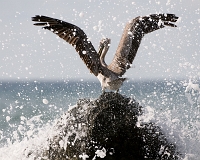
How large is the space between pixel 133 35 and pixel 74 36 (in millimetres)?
1115

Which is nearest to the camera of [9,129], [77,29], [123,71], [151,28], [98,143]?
[98,143]

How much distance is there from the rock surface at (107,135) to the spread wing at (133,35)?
1219 mm

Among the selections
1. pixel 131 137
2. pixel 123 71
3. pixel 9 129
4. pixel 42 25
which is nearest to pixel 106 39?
pixel 123 71

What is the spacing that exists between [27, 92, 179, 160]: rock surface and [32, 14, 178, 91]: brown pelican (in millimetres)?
927

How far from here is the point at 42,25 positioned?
20.9 feet

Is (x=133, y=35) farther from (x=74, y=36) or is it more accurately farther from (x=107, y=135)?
(x=107, y=135)

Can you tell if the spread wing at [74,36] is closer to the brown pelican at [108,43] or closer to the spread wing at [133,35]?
the brown pelican at [108,43]

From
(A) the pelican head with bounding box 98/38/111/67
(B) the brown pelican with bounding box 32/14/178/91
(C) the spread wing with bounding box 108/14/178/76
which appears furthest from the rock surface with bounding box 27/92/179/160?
(A) the pelican head with bounding box 98/38/111/67

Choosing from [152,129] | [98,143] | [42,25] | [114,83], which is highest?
[42,25]

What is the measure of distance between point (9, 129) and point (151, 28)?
12110mm

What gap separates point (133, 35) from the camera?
7.06 metres

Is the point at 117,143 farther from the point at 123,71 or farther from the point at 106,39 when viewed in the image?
the point at 106,39

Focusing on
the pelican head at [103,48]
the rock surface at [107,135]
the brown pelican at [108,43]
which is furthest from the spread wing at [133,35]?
the rock surface at [107,135]

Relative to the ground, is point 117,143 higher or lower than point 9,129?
lower
